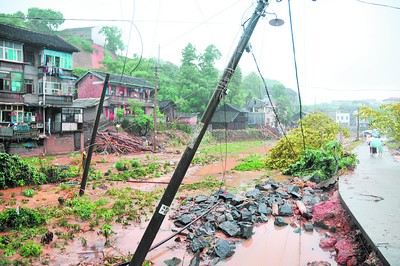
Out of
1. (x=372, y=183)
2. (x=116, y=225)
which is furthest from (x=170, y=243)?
(x=372, y=183)

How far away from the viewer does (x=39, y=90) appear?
28.1 meters

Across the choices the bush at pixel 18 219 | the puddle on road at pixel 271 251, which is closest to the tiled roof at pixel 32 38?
the bush at pixel 18 219

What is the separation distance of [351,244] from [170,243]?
17.6ft

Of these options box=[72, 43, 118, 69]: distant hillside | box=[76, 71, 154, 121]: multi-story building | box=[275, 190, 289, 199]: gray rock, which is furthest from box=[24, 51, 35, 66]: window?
box=[72, 43, 118, 69]: distant hillside

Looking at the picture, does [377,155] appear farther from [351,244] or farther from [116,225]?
[116,225]

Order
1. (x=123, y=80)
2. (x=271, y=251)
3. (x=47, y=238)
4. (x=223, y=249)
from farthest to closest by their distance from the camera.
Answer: (x=123, y=80)
(x=271, y=251)
(x=47, y=238)
(x=223, y=249)

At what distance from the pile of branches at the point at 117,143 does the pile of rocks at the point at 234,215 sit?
70.5 feet

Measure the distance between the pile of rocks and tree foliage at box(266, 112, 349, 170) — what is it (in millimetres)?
7815

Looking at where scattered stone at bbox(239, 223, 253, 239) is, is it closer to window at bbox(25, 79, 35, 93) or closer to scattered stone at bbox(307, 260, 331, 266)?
scattered stone at bbox(307, 260, 331, 266)

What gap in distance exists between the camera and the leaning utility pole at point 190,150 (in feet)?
17.3

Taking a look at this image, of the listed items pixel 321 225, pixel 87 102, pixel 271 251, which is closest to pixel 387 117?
pixel 321 225

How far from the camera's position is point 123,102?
42.0 metres

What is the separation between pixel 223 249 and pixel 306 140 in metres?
17.7

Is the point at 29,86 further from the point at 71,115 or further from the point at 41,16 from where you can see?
the point at 41,16
